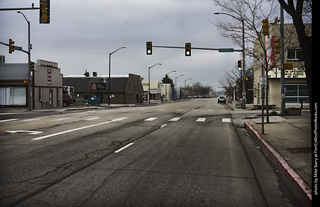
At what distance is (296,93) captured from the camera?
3634cm

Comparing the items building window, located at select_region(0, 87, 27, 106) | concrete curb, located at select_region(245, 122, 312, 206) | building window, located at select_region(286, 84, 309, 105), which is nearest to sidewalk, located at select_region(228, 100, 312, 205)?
concrete curb, located at select_region(245, 122, 312, 206)

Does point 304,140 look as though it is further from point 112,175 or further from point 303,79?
point 303,79

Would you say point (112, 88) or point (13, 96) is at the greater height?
point (112, 88)

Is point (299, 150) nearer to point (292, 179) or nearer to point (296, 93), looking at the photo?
point (292, 179)

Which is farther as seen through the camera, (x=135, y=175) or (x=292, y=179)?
(x=135, y=175)

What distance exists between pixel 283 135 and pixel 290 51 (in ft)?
89.7

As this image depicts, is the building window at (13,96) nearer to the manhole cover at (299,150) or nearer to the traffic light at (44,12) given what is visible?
the traffic light at (44,12)

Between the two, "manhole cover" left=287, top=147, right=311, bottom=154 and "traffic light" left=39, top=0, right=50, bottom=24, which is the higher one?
"traffic light" left=39, top=0, right=50, bottom=24

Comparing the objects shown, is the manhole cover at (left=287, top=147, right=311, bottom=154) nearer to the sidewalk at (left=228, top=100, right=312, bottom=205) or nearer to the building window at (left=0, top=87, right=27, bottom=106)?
the sidewalk at (left=228, top=100, right=312, bottom=205)

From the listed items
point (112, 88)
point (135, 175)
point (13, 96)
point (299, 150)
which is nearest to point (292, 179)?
point (135, 175)

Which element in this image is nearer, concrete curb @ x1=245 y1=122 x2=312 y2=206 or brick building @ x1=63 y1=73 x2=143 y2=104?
concrete curb @ x1=245 y1=122 x2=312 y2=206

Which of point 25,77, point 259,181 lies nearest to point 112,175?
point 259,181

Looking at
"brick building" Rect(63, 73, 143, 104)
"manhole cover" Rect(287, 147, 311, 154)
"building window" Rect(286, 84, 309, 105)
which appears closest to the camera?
"manhole cover" Rect(287, 147, 311, 154)

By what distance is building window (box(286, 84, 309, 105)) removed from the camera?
1425 inches
